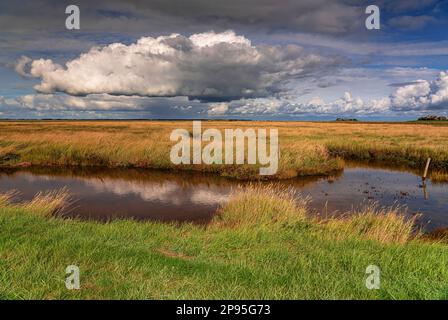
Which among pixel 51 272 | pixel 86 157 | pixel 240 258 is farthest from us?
pixel 86 157

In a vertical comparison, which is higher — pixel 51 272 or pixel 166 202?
pixel 51 272

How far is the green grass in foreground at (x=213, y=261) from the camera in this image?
6375mm

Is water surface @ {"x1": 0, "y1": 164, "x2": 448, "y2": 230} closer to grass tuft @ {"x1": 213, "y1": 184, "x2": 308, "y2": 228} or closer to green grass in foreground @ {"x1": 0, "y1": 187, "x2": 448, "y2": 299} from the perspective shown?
grass tuft @ {"x1": 213, "y1": 184, "x2": 308, "y2": 228}

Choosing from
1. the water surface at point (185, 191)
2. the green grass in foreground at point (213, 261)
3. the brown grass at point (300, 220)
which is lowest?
the water surface at point (185, 191)

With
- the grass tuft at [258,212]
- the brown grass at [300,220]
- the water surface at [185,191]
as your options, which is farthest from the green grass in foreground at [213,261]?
the water surface at [185,191]

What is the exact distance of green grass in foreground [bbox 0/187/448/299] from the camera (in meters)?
6.38

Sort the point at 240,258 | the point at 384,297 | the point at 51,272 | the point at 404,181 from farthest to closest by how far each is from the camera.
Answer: the point at 404,181 → the point at 240,258 → the point at 51,272 → the point at 384,297

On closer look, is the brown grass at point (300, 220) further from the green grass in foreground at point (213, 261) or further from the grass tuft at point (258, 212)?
the green grass in foreground at point (213, 261)

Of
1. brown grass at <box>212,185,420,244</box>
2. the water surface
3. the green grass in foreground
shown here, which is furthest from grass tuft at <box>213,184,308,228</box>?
the water surface
